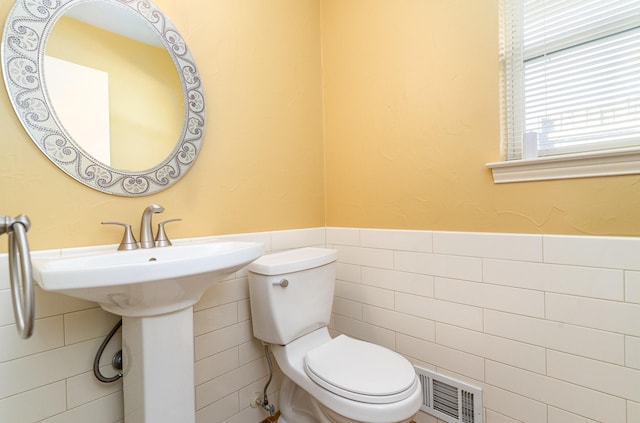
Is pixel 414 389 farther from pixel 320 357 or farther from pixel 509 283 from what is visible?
pixel 509 283

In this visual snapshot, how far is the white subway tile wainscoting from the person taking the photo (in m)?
0.90

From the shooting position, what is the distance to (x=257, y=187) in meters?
1.43

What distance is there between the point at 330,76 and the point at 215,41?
2.23ft

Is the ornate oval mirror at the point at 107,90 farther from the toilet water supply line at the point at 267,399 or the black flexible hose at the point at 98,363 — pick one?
the toilet water supply line at the point at 267,399

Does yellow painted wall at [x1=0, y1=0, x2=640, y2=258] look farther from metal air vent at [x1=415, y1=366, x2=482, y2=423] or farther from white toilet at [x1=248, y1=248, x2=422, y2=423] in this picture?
metal air vent at [x1=415, y1=366, x2=482, y2=423]

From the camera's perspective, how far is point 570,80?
1.06 meters

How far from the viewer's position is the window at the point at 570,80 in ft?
3.18

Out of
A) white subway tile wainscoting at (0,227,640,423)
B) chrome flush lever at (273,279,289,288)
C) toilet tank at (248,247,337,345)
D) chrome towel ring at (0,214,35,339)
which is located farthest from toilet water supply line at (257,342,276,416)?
chrome towel ring at (0,214,35,339)

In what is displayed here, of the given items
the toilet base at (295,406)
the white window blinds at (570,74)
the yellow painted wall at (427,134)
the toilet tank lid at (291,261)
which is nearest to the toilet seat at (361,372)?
the toilet base at (295,406)

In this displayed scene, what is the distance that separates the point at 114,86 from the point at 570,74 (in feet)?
5.30

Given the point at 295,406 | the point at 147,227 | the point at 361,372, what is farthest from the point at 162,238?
the point at 295,406

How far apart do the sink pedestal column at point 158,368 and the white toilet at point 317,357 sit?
362mm

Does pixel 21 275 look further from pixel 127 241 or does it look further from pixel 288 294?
pixel 288 294

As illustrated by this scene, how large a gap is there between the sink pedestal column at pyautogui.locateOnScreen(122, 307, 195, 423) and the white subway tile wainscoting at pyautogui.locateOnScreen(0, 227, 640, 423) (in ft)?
0.54
